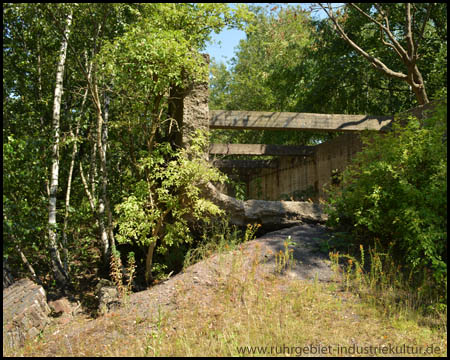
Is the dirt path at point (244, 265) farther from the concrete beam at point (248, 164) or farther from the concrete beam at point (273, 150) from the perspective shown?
the concrete beam at point (248, 164)

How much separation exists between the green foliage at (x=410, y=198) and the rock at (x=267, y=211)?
1.30 meters

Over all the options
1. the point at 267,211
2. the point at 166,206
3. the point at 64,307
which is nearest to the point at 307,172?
the point at 267,211

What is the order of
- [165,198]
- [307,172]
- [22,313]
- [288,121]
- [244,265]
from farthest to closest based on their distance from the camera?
1. [307,172]
2. [288,121]
3. [165,198]
4. [244,265]
5. [22,313]

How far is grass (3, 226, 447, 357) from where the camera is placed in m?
4.33

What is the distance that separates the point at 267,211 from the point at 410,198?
3028mm

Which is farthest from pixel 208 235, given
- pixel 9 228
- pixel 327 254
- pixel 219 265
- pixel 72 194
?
pixel 9 228

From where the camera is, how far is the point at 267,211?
27.1 feet

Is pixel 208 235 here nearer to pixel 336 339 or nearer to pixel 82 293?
pixel 82 293

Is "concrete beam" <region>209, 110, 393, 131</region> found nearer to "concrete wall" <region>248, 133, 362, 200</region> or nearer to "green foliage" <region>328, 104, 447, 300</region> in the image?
"concrete wall" <region>248, 133, 362, 200</region>

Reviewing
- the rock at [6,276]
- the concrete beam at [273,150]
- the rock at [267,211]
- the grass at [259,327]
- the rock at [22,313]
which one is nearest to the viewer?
the grass at [259,327]

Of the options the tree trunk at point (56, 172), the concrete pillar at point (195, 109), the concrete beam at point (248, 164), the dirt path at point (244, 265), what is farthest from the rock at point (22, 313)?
the concrete beam at point (248, 164)

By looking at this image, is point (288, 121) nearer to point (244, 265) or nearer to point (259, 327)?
point (244, 265)

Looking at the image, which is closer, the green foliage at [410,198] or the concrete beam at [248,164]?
the green foliage at [410,198]

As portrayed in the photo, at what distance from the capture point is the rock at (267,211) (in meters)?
7.93
